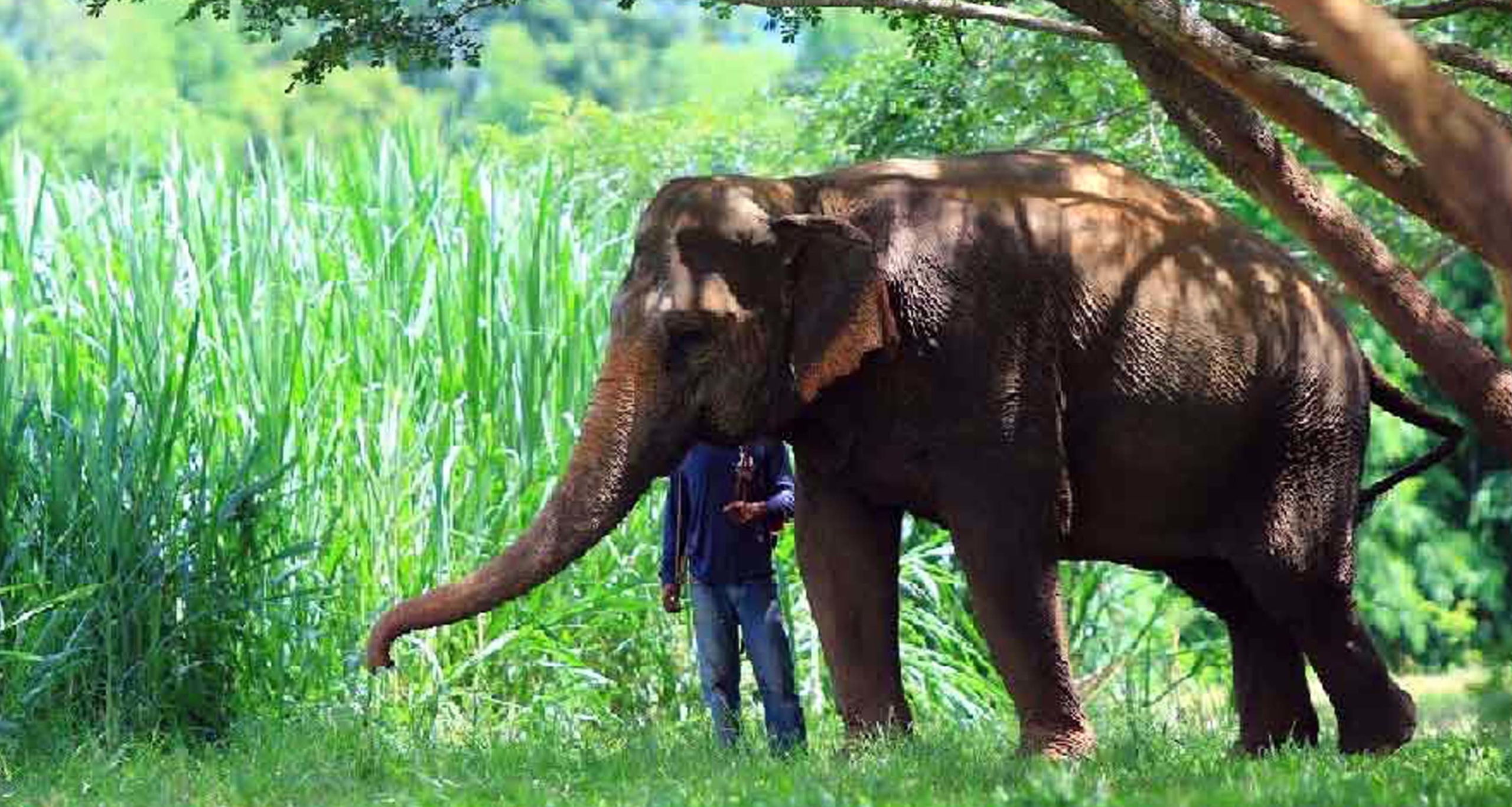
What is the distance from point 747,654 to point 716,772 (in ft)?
4.18

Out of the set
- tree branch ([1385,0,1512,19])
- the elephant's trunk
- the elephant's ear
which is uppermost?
tree branch ([1385,0,1512,19])

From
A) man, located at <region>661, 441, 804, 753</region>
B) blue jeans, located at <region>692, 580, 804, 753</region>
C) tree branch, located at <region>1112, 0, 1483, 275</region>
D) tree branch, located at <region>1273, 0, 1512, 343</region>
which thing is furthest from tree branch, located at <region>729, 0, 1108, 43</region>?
tree branch, located at <region>1273, 0, 1512, 343</region>

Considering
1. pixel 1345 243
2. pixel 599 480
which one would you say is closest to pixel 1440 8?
pixel 1345 243

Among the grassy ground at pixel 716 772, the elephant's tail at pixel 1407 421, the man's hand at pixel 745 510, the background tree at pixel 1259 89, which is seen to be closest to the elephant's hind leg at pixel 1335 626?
the grassy ground at pixel 716 772

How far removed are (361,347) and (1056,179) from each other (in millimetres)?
4515

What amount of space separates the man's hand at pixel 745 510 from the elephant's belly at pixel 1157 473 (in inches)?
43.7

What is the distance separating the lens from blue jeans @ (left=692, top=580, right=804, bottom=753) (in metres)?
10.4

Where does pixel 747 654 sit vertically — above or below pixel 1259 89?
below

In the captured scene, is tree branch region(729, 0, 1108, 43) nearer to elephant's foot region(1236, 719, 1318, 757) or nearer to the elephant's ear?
the elephant's ear

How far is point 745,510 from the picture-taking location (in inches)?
400

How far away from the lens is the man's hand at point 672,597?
410 inches

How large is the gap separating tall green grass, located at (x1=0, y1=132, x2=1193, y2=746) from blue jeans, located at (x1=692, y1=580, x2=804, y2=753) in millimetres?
1799

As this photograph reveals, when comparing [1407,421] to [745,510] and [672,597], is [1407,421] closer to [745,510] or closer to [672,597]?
[745,510]

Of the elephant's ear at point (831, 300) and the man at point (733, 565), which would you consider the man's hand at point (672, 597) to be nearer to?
the man at point (733, 565)
